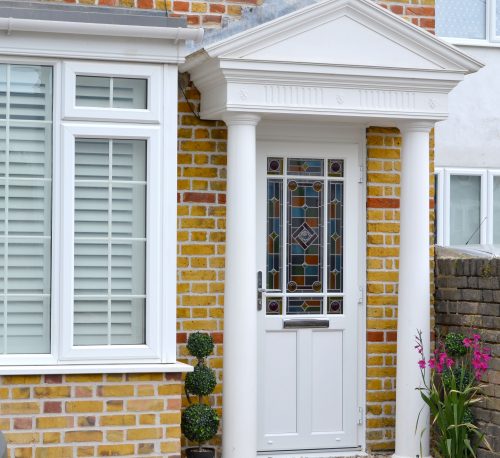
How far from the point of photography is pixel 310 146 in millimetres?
9594

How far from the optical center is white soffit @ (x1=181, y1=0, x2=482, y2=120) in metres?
8.73

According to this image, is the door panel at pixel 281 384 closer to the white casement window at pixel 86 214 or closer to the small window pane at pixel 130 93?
the white casement window at pixel 86 214

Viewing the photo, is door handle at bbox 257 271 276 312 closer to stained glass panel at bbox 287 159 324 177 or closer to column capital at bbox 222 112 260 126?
stained glass panel at bbox 287 159 324 177

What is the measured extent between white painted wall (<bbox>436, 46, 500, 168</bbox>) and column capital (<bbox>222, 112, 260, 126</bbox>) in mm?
4450

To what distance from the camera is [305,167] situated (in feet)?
31.5

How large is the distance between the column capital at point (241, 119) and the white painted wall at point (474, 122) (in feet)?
14.6

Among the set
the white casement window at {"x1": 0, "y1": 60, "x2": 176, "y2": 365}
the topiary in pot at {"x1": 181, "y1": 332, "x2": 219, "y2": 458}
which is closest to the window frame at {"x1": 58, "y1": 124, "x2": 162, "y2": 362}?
the white casement window at {"x1": 0, "y1": 60, "x2": 176, "y2": 365}

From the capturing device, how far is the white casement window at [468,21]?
1312cm

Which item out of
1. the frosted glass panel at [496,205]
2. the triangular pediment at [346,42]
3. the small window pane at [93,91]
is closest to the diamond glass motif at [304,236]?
the triangular pediment at [346,42]

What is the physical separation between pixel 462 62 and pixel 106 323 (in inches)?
127

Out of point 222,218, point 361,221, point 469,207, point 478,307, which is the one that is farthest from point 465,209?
point 222,218

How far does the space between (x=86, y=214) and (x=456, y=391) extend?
9.60 feet

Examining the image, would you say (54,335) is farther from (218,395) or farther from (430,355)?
(430,355)

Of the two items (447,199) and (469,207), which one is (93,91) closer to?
(447,199)
